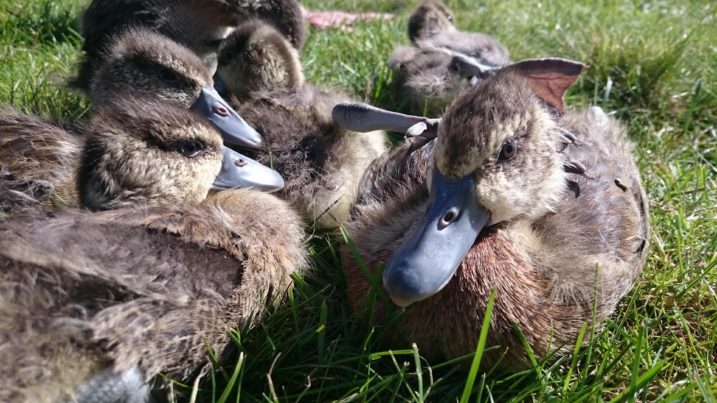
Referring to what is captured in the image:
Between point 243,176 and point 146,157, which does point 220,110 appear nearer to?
point 243,176

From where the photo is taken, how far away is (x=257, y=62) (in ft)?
11.3

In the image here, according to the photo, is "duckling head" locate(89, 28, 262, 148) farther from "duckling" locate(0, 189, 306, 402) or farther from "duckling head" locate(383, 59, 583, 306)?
"duckling head" locate(383, 59, 583, 306)

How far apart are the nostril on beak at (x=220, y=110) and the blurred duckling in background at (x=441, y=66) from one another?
1251 millimetres

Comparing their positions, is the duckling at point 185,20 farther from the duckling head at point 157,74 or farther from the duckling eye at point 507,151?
the duckling eye at point 507,151

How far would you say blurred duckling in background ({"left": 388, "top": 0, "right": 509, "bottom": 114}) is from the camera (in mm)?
4031

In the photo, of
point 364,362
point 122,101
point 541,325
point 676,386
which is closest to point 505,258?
point 541,325

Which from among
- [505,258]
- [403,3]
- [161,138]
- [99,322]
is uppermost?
[161,138]

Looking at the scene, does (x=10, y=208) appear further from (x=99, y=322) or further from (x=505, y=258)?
(x=505, y=258)

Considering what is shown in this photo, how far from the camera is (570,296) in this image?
2.12 m

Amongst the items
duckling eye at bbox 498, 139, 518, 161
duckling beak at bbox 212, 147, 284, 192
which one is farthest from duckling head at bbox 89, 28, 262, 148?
duckling eye at bbox 498, 139, 518, 161

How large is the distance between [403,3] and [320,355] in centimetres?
530

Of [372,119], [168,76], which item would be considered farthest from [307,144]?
[168,76]

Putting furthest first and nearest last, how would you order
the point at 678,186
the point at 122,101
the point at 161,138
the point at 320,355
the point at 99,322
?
the point at 678,186, the point at 122,101, the point at 161,138, the point at 320,355, the point at 99,322

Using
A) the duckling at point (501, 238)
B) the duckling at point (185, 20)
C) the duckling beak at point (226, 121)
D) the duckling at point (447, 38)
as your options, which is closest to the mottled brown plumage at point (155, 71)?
the duckling beak at point (226, 121)
